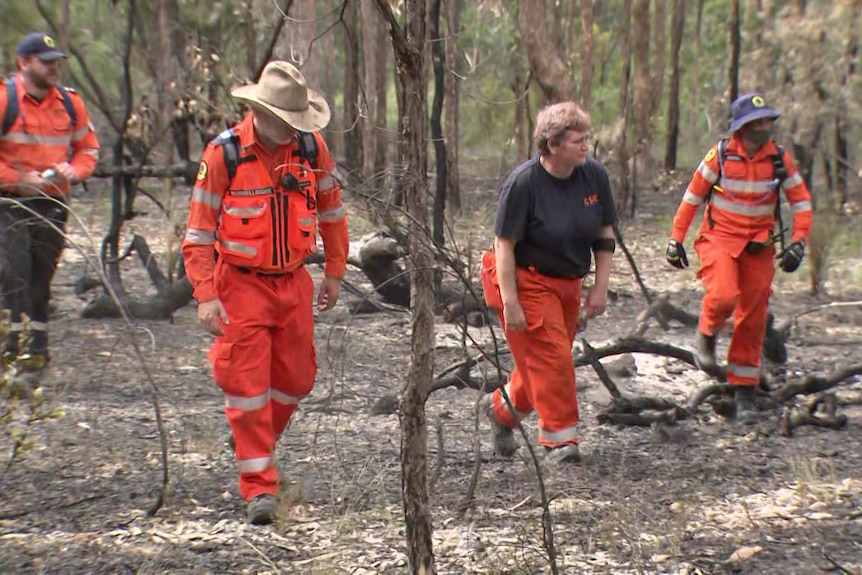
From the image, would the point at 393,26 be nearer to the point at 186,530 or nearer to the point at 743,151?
the point at 186,530

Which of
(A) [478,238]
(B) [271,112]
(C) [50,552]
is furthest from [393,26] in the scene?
(A) [478,238]

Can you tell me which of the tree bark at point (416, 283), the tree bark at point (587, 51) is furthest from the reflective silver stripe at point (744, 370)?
the tree bark at point (587, 51)

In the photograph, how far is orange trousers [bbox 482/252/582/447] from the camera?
5.56m

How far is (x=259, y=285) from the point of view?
5.11 m

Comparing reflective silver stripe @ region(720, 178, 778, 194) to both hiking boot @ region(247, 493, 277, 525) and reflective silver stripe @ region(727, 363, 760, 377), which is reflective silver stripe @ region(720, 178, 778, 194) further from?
hiking boot @ region(247, 493, 277, 525)

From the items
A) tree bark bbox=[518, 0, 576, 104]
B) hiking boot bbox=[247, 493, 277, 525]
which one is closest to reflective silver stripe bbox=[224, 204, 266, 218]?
hiking boot bbox=[247, 493, 277, 525]

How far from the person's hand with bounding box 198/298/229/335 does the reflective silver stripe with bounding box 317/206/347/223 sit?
0.76 m

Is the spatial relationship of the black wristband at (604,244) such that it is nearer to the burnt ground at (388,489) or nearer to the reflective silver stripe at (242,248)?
the burnt ground at (388,489)

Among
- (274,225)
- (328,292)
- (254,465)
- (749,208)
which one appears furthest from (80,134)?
(749,208)

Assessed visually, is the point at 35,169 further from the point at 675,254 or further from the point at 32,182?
the point at 675,254

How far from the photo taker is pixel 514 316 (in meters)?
5.47

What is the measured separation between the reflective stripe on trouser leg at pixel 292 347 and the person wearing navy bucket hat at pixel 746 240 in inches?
102

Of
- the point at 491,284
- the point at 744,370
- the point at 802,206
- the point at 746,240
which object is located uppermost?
the point at 802,206

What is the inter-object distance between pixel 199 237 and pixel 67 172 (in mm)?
2557
